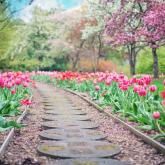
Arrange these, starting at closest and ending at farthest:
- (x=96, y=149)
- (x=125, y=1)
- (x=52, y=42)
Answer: (x=96, y=149)
(x=125, y=1)
(x=52, y=42)

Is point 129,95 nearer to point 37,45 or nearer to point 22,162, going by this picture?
point 22,162

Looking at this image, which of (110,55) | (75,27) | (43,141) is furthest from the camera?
(110,55)

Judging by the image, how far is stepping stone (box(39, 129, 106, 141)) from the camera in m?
8.29

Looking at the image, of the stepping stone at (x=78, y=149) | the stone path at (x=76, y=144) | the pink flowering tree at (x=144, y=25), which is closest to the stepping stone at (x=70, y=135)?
the stone path at (x=76, y=144)

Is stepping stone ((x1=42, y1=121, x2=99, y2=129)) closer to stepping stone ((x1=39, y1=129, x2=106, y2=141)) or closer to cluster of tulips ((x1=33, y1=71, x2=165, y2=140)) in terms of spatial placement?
stepping stone ((x1=39, y1=129, x2=106, y2=141))

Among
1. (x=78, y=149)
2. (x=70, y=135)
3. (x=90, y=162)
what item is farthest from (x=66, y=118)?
(x=90, y=162)

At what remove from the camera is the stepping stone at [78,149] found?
6727 millimetres

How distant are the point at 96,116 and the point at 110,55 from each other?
42217mm

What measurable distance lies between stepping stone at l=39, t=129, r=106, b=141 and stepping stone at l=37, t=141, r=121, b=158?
47 centimetres

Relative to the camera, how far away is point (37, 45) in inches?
2176

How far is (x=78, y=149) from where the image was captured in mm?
7148

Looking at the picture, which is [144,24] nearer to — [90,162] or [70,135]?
[70,135]

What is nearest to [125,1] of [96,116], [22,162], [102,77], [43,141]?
[102,77]

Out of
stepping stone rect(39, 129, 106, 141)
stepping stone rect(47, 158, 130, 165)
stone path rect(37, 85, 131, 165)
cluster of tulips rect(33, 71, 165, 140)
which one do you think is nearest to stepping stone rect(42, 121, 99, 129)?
stone path rect(37, 85, 131, 165)
